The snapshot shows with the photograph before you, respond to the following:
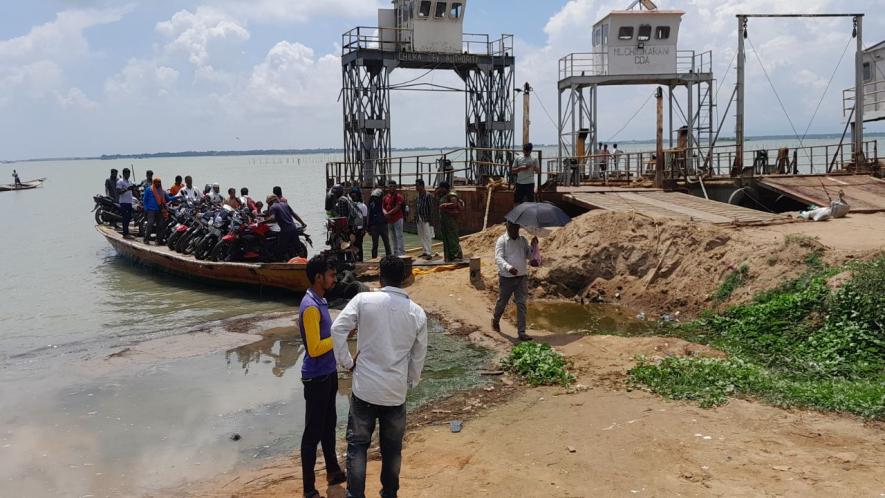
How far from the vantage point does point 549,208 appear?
9.74 metres

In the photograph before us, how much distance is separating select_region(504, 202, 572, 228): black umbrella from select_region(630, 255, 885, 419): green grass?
7.10 ft

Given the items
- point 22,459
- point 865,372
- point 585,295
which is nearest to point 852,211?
point 585,295

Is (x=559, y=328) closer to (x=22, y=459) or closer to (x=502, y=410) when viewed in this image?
(x=502, y=410)

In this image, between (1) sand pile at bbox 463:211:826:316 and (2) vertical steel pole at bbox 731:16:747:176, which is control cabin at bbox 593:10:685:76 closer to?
(2) vertical steel pole at bbox 731:16:747:176

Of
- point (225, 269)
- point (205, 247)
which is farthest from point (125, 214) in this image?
point (225, 269)

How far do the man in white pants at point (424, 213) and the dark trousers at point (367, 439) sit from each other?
9655 millimetres

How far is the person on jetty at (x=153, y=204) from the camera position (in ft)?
59.4

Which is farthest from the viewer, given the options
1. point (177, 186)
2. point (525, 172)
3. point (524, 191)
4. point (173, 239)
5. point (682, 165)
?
point (682, 165)

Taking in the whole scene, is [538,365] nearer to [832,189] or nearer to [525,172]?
[525,172]

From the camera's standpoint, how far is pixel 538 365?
8.26 metres

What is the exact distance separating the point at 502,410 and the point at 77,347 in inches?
291

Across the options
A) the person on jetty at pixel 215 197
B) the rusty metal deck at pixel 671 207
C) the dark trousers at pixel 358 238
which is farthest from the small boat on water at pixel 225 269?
the rusty metal deck at pixel 671 207

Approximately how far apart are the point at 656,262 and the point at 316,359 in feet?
27.4

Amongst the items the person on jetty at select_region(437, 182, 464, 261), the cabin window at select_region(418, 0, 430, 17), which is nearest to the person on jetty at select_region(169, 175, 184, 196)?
the person on jetty at select_region(437, 182, 464, 261)
